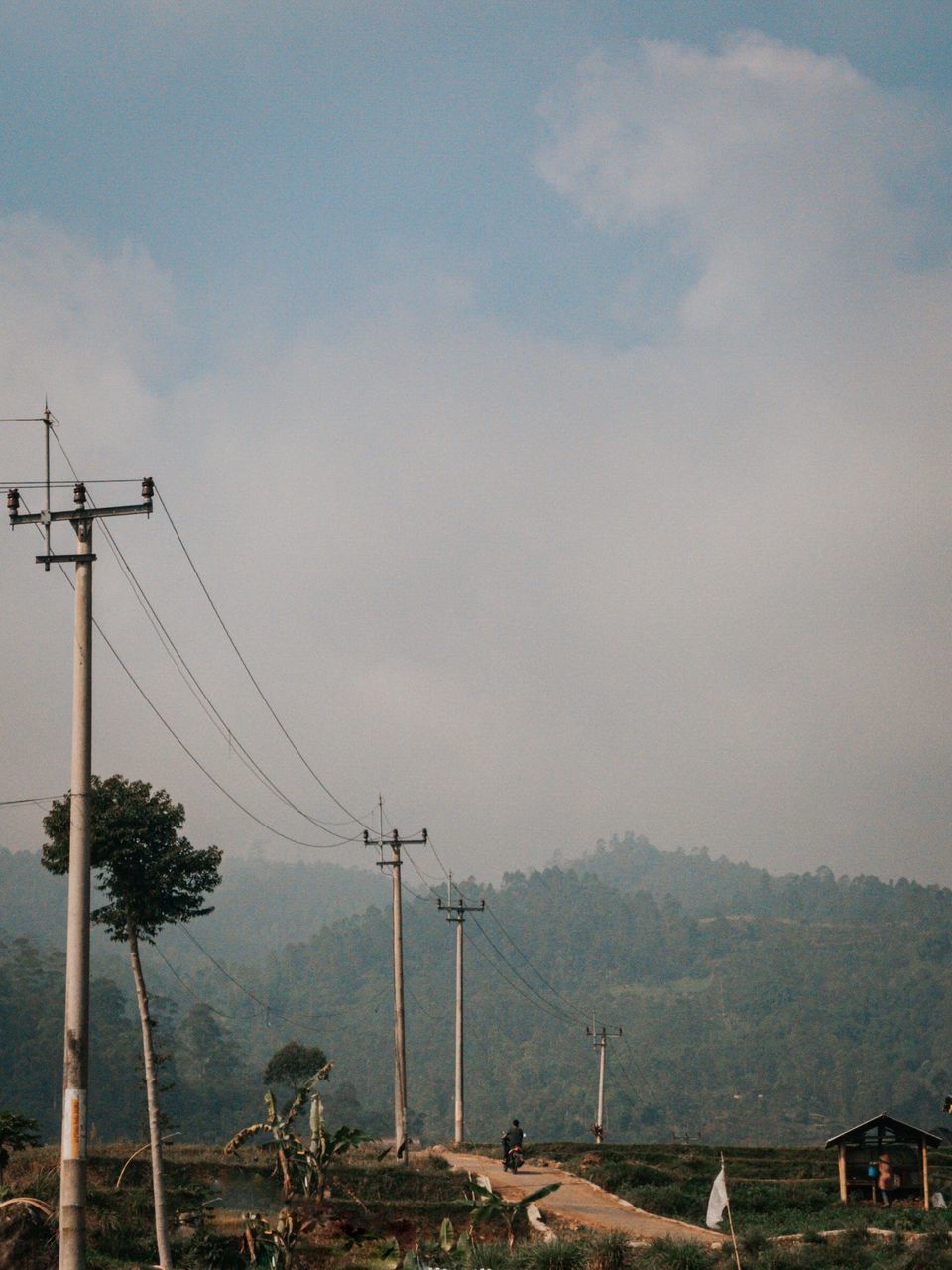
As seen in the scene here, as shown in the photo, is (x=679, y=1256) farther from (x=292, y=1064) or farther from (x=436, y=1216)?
(x=292, y=1064)

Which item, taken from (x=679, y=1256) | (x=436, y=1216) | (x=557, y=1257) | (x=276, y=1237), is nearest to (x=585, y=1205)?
(x=436, y=1216)

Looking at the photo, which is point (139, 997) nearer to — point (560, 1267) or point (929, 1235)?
point (560, 1267)

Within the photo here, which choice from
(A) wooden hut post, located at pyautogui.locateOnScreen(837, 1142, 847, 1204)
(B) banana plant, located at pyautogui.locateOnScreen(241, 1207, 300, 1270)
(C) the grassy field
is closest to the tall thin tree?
(C) the grassy field

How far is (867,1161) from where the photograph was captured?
35125mm

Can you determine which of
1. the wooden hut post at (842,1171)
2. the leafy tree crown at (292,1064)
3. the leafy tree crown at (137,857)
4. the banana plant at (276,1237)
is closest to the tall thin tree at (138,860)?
the leafy tree crown at (137,857)

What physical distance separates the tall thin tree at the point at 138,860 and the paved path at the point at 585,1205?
994cm

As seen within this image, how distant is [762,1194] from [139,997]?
1785cm

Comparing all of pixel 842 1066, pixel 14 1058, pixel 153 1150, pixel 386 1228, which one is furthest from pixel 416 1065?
pixel 386 1228

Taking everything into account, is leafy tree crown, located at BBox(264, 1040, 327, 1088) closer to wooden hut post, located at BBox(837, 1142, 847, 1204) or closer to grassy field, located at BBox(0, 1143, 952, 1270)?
grassy field, located at BBox(0, 1143, 952, 1270)

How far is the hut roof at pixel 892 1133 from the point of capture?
3397cm

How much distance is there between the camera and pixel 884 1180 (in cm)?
3444

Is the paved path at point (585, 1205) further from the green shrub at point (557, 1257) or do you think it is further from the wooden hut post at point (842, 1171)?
the wooden hut post at point (842, 1171)

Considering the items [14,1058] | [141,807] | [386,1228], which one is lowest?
[14,1058]

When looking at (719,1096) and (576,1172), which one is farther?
(719,1096)
